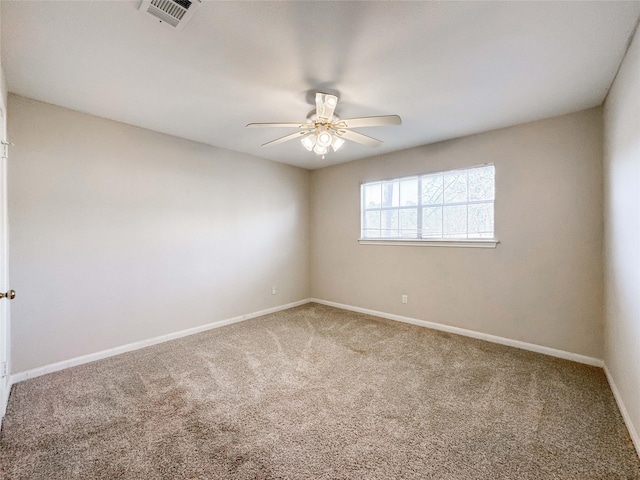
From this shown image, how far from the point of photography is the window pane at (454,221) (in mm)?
3581

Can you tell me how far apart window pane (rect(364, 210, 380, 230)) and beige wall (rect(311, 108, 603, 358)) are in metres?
0.40

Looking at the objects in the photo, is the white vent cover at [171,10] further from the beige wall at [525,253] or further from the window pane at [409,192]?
the window pane at [409,192]

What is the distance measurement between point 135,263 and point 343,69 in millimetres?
2946

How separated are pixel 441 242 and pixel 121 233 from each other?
3.85 m

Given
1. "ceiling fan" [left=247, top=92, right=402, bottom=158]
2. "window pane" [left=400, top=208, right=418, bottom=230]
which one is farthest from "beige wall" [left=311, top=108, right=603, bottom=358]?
"ceiling fan" [left=247, top=92, right=402, bottom=158]

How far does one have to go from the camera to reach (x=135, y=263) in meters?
3.17

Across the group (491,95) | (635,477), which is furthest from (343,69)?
(635,477)

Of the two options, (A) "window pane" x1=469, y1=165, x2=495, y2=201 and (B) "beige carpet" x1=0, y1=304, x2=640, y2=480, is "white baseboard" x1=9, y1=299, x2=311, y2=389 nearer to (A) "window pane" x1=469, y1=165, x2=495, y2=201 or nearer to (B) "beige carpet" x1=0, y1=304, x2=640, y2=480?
(B) "beige carpet" x1=0, y1=304, x2=640, y2=480

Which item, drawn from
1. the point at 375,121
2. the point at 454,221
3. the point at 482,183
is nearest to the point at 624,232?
the point at 482,183

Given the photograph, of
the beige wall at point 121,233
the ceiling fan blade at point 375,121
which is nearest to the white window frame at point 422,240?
the beige wall at point 121,233

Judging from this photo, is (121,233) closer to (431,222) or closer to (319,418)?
(319,418)

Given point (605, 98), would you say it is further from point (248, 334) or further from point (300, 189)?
point (248, 334)

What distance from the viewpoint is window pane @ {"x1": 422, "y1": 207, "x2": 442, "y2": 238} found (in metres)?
3.79

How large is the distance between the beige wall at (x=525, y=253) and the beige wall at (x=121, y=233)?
2.15 metres
